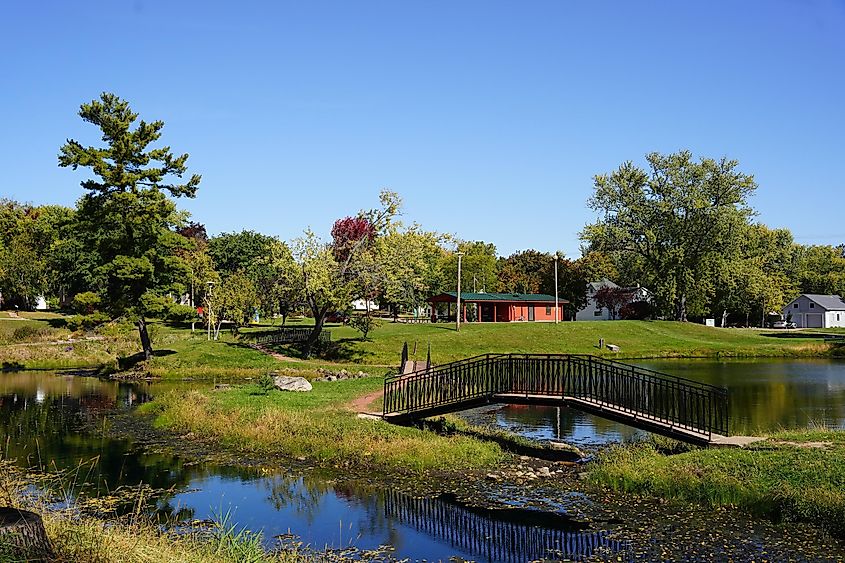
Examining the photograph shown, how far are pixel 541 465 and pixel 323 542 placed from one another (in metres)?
7.53

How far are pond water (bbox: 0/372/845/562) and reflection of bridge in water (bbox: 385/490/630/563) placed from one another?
0.02 metres

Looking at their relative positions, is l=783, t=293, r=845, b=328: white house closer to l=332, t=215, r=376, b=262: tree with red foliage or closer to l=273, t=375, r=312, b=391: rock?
l=332, t=215, r=376, b=262: tree with red foliage

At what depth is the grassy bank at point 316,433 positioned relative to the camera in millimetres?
20141

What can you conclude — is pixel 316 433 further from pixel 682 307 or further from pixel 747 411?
pixel 682 307

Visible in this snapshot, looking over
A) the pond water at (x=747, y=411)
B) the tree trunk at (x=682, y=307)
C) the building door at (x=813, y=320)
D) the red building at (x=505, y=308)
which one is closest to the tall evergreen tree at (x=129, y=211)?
the pond water at (x=747, y=411)

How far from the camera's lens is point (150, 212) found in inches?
1837

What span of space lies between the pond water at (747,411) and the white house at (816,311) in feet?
208

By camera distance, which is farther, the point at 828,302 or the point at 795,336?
the point at 828,302

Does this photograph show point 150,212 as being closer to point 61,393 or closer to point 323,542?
point 61,393

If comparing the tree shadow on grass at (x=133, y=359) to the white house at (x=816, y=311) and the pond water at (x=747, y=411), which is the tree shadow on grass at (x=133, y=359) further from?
the white house at (x=816, y=311)

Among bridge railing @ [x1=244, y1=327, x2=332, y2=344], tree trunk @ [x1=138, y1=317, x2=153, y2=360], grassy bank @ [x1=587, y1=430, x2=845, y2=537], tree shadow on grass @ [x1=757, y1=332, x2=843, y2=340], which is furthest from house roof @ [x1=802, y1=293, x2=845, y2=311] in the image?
grassy bank @ [x1=587, y1=430, x2=845, y2=537]

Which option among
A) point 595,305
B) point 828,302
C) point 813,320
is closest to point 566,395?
point 595,305

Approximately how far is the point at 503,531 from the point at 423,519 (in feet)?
5.70

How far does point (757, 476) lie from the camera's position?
15516 mm
